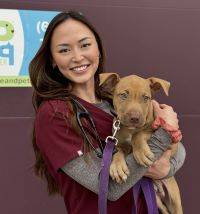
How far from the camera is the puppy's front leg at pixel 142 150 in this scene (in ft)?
5.50

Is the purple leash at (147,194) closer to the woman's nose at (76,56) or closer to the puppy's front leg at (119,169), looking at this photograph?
the puppy's front leg at (119,169)

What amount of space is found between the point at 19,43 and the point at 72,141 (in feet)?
5.56

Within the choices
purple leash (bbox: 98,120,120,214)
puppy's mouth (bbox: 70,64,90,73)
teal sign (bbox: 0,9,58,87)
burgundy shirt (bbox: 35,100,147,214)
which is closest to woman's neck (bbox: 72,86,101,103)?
puppy's mouth (bbox: 70,64,90,73)

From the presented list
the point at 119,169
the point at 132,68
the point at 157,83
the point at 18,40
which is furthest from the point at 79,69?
the point at 132,68

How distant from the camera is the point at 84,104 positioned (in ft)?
6.18

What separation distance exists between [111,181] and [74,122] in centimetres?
27

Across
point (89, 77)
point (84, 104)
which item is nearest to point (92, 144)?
point (84, 104)

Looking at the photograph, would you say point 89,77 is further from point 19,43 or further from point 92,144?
point 19,43

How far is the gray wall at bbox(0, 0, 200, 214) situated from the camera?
11.0ft

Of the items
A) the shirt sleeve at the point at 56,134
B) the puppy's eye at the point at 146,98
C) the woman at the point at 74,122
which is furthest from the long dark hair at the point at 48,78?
the puppy's eye at the point at 146,98

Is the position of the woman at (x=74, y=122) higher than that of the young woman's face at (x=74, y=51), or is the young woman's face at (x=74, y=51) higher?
the young woman's face at (x=74, y=51)

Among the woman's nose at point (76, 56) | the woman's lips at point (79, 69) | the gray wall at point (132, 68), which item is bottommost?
the gray wall at point (132, 68)

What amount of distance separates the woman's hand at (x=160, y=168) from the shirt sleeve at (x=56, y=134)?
1.00ft

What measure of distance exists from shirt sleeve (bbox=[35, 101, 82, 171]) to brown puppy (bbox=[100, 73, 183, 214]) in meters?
0.18
